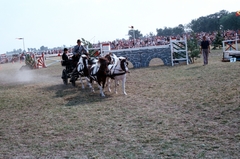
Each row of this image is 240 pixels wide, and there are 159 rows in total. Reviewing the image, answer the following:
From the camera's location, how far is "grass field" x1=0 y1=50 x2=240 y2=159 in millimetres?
5652

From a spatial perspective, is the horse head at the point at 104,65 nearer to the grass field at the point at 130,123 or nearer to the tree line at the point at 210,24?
the grass field at the point at 130,123

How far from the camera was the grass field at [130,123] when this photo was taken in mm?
5652

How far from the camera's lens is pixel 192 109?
8.23 meters

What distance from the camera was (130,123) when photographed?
24.3ft

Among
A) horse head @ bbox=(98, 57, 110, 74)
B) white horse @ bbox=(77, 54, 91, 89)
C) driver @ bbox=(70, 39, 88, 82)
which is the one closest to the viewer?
horse head @ bbox=(98, 57, 110, 74)

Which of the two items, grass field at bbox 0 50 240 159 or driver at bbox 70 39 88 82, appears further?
driver at bbox 70 39 88 82

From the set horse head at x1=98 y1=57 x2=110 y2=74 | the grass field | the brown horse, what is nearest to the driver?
the grass field

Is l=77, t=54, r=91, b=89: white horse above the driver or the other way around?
the other way around

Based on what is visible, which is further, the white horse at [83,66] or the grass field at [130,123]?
the white horse at [83,66]

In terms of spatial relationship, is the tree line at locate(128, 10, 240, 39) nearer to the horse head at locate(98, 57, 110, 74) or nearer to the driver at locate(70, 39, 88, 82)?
the driver at locate(70, 39, 88, 82)

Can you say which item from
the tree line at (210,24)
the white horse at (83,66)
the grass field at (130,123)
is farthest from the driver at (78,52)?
the tree line at (210,24)

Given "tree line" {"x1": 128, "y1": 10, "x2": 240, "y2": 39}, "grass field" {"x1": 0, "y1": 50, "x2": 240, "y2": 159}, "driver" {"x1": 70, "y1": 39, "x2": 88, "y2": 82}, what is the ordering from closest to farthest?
"grass field" {"x1": 0, "y1": 50, "x2": 240, "y2": 159} < "driver" {"x1": 70, "y1": 39, "x2": 88, "y2": 82} < "tree line" {"x1": 128, "y1": 10, "x2": 240, "y2": 39}

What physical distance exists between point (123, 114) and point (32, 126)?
8.08 ft

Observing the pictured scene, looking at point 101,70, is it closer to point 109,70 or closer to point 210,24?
point 109,70
